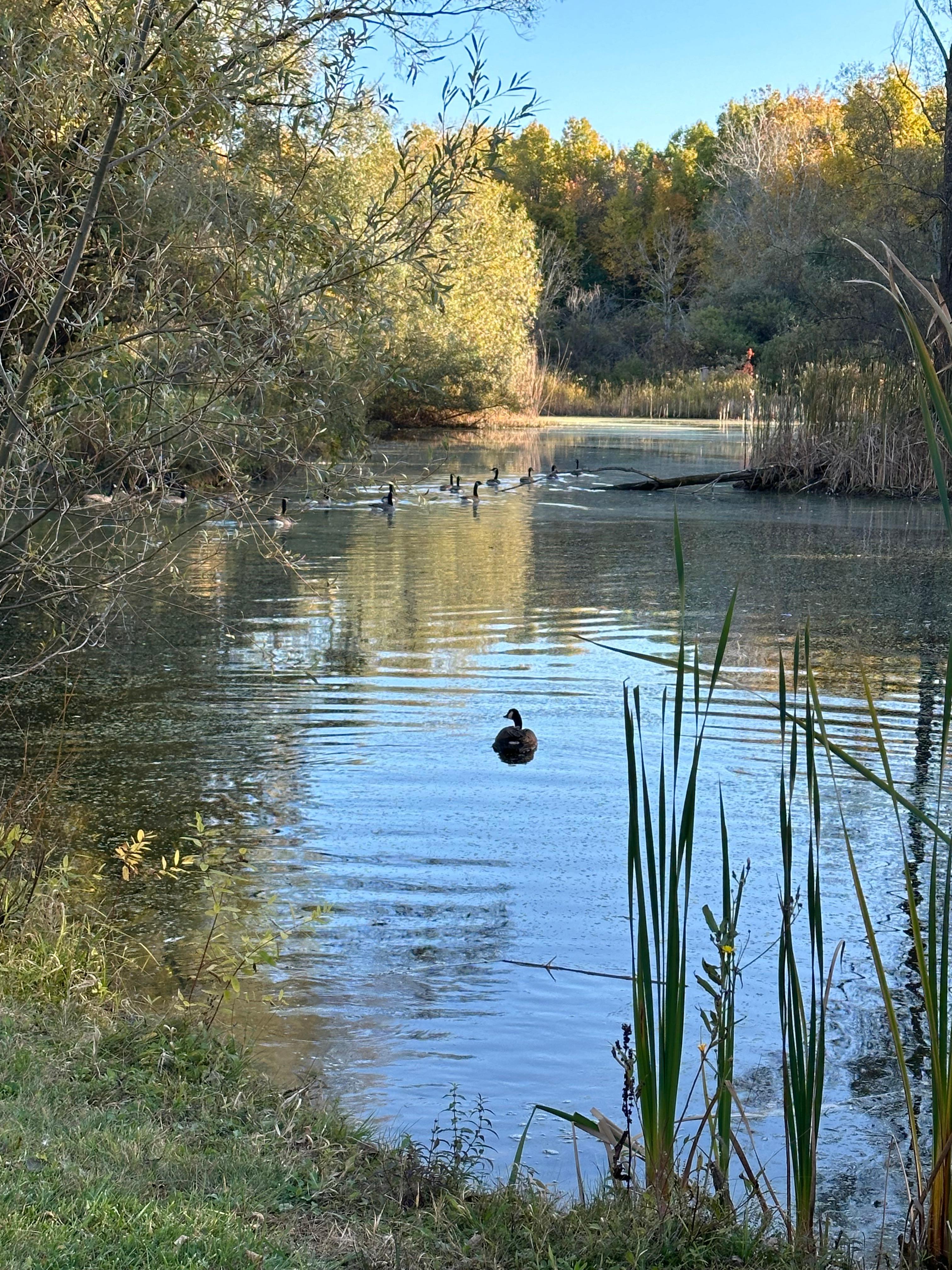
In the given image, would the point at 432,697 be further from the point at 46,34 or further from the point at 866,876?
the point at 46,34

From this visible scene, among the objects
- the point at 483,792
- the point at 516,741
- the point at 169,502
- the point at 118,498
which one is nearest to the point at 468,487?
the point at 516,741

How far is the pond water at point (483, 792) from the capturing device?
13.2ft

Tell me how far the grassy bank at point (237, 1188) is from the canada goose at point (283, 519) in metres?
11.6

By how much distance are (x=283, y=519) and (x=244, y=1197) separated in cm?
1392

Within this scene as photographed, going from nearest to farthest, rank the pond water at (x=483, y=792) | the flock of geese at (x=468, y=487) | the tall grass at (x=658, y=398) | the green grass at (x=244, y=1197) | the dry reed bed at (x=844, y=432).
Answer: the green grass at (x=244, y=1197)
the pond water at (x=483, y=792)
the flock of geese at (x=468, y=487)
the dry reed bed at (x=844, y=432)
the tall grass at (x=658, y=398)

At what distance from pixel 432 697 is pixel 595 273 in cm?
6549

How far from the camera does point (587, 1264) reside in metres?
2.77

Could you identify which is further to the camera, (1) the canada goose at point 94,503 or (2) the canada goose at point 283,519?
(2) the canada goose at point 283,519

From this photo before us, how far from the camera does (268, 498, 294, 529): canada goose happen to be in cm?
1581

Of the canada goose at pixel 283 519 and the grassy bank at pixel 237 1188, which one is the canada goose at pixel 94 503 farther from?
the canada goose at pixel 283 519

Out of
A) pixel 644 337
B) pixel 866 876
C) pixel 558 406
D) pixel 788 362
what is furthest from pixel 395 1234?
pixel 644 337

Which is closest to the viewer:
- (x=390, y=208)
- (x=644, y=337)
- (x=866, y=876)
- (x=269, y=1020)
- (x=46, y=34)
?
(x=269, y=1020)

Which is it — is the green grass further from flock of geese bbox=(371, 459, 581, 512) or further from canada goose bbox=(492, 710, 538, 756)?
flock of geese bbox=(371, 459, 581, 512)

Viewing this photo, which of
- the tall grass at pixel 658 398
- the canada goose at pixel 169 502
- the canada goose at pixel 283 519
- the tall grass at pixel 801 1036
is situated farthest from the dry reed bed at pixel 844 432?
the tall grass at pixel 658 398
